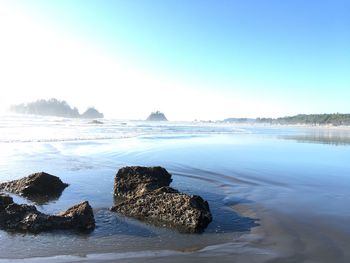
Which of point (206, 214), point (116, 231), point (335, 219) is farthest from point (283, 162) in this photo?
point (116, 231)

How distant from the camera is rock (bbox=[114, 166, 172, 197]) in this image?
33.1ft

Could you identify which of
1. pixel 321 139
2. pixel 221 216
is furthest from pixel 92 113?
pixel 221 216

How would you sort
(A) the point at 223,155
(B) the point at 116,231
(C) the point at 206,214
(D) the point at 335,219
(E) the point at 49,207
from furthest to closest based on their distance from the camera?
(A) the point at 223,155 < (E) the point at 49,207 < (D) the point at 335,219 < (C) the point at 206,214 < (B) the point at 116,231

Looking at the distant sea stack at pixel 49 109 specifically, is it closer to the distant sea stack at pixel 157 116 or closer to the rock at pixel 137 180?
the distant sea stack at pixel 157 116

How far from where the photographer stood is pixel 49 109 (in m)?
135

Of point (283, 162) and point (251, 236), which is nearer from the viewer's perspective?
point (251, 236)

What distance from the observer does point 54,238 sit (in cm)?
676

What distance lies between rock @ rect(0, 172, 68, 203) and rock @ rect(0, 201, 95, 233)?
254 cm

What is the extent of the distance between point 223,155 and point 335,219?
39.3ft

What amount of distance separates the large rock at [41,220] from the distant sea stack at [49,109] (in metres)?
125

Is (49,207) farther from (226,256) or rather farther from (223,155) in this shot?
(223,155)

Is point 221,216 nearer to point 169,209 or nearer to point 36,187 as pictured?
point 169,209

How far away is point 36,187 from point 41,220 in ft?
10.6

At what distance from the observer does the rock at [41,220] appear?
7129mm
